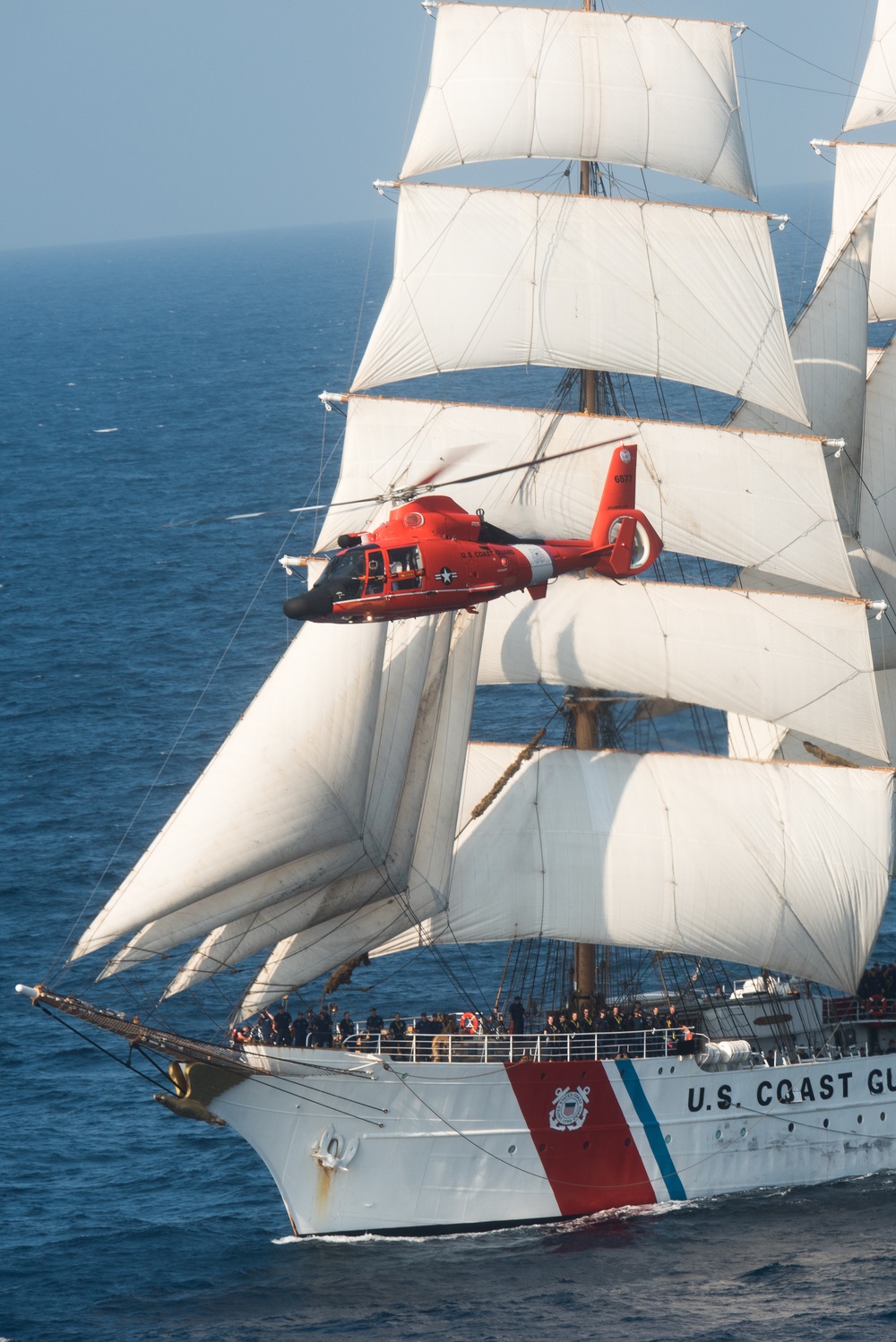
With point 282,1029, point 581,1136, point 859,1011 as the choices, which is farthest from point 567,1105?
point 859,1011

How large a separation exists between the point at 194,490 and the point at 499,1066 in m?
67.7

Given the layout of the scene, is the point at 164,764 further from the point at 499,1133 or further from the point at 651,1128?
the point at 651,1128

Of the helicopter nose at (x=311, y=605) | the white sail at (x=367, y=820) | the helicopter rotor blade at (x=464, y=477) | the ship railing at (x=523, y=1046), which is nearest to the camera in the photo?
the helicopter nose at (x=311, y=605)

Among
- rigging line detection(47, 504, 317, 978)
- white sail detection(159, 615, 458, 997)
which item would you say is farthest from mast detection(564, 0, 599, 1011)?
rigging line detection(47, 504, 317, 978)

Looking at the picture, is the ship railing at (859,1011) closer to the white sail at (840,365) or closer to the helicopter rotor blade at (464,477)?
the white sail at (840,365)

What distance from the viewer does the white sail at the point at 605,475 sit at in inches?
1766

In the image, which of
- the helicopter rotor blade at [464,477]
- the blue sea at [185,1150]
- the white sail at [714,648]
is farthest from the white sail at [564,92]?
the blue sea at [185,1150]

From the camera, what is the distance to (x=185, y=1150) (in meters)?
46.6

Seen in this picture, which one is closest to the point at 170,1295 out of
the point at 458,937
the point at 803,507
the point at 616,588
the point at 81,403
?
the point at 458,937

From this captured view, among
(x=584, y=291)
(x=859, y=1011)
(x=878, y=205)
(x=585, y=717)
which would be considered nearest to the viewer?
(x=584, y=291)

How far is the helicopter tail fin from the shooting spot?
42.9m

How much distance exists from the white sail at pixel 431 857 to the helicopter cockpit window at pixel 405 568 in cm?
387

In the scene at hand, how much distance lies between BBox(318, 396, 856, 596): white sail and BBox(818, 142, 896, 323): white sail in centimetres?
947

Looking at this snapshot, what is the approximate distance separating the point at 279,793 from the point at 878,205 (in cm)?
2468
